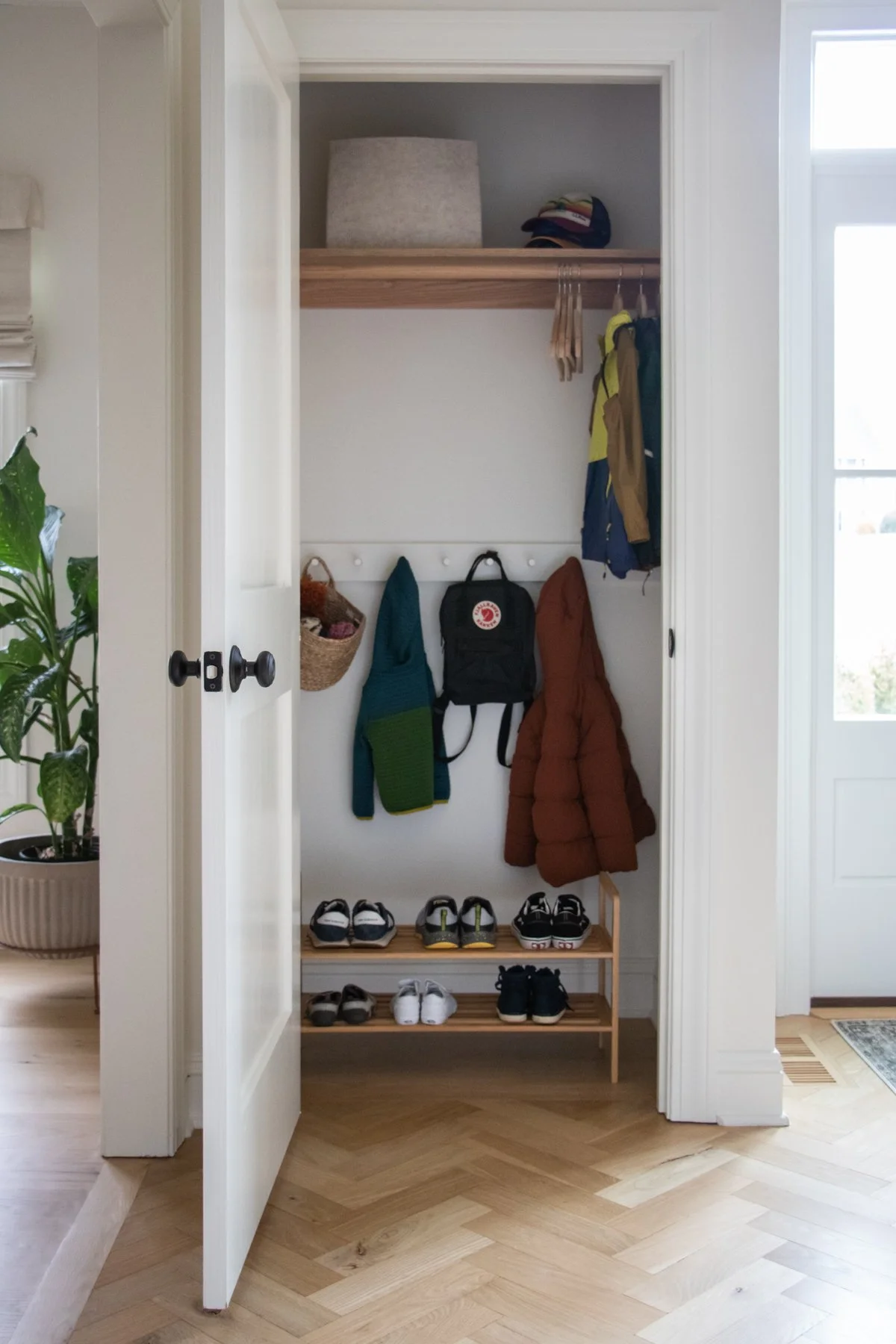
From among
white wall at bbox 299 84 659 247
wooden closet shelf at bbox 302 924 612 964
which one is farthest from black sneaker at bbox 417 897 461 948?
white wall at bbox 299 84 659 247

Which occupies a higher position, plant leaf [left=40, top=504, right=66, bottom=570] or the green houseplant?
plant leaf [left=40, top=504, right=66, bottom=570]

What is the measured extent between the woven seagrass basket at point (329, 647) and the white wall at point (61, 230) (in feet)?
3.37

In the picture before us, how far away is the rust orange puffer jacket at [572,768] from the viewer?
293 cm

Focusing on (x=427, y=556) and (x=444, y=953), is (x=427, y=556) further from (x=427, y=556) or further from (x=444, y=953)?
(x=444, y=953)

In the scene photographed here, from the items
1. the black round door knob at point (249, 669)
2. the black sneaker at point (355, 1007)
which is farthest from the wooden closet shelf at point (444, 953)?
the black round door knob at point (249, 669)

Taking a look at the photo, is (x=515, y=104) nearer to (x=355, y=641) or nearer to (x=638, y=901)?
(x=355, y=641)

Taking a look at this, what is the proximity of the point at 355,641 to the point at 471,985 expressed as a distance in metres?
0.97

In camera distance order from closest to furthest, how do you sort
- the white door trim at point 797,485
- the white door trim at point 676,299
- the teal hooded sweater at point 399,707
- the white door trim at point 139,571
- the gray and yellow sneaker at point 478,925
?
the white door trim at point 139,571 < the white door trim at point 676,299 < the gray and yellow sneaker at point 478,925 < the teal hooded sweater at point 399,707 < the white door trim at point 797,485

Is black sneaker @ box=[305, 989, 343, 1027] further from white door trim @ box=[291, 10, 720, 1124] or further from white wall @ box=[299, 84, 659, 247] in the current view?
white wall @ box=[299, 84, 659, 247]

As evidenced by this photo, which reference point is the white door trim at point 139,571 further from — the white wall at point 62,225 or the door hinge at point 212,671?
the white wall at point 62,225

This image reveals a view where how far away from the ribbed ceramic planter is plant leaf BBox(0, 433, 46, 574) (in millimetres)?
769

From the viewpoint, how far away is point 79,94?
11.8ft

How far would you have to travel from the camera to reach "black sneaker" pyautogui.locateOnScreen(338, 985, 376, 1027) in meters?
2.77

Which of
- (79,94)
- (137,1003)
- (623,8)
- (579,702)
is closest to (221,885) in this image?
(137,1003)
